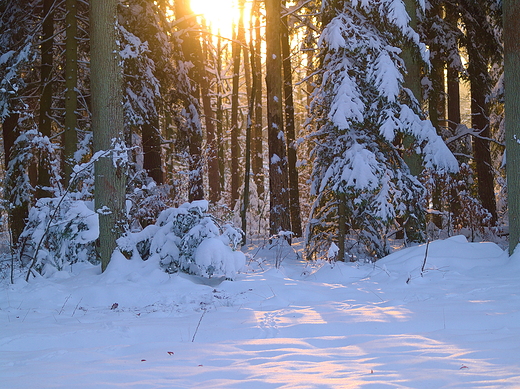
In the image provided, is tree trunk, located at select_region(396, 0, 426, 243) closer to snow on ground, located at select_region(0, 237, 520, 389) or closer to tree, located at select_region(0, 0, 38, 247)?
snow on ground, located at select_region(0, 237, 520, 389)

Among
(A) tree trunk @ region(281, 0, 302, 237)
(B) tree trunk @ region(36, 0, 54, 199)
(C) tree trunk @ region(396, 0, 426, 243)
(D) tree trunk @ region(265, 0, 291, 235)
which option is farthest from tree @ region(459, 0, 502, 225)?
(B) tree trunk @ region(36, 0, 54, 199)

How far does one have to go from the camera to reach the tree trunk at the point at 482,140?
13.3 m

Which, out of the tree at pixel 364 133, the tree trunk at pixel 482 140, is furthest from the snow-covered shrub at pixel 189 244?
the tree trunk at pixel 482 140

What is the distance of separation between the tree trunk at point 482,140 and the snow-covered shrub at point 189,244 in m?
9.50

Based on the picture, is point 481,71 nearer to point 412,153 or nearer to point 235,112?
point 412,153

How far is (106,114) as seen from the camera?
6832 millimetres

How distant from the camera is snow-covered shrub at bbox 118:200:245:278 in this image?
6332 mm

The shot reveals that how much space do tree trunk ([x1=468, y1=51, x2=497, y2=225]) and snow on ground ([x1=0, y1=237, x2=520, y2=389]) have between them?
6.72 meters

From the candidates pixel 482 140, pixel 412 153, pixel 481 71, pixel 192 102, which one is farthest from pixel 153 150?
pixel 481 71

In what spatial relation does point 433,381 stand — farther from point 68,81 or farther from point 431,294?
point 68,81

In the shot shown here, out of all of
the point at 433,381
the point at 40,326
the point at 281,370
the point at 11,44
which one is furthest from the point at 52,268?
the point at 11,44

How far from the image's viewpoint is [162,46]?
1202 cm

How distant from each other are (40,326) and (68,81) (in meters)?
7.04

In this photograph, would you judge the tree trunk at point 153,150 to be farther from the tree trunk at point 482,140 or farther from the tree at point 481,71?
the tree trunk at point 482,140
